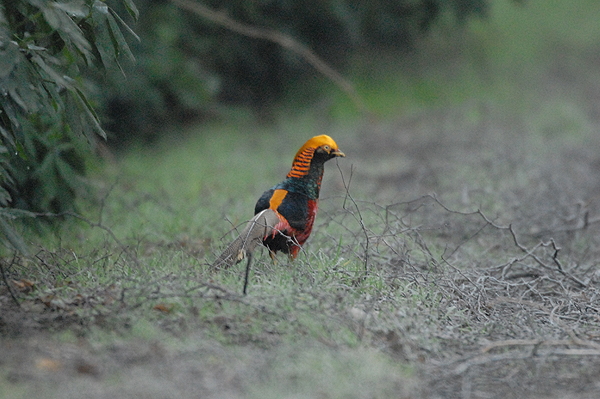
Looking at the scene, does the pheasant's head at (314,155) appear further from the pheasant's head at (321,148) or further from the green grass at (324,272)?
the green grass at (324,272)

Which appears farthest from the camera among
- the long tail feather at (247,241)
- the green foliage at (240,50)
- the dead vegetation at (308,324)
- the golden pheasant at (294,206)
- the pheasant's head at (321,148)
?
the green foliage at (240,50)

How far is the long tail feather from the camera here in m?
3.45

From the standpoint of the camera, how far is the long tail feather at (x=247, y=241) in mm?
3453

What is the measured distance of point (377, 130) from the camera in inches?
402

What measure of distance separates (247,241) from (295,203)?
453 millimetres

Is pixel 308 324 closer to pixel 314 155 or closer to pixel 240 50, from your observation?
pixel 314 155

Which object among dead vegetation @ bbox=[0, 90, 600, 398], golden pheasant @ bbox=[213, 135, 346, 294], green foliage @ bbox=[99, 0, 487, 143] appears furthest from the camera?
green foliage @ bbox=[99, 0, 487, 143]

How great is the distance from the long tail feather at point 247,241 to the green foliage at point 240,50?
5695mm

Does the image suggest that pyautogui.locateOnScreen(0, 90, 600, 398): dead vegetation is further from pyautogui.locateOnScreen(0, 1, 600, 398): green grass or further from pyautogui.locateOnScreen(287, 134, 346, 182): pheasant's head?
pyautogui.locateOnScreen(287, 134, 346, 182): pheasant's head

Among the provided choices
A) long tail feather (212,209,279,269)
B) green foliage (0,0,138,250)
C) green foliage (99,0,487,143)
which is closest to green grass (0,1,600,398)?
long tail feather (212,209,279,269)

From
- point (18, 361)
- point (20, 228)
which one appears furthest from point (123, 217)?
point (18, 361)

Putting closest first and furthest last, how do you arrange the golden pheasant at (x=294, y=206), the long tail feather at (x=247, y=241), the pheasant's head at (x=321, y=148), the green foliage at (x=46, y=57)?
the green foliage at (x=46, y=57), the long tail feather at (x=247, y=241), the golden pheasant at (x=294, y=206), the pheasant's head at (x=321, y=148)

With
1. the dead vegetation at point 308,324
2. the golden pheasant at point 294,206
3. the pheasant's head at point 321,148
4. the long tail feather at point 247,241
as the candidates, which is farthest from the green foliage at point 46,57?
the pheasant's head at point 321,148

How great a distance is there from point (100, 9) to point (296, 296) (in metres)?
1.69
